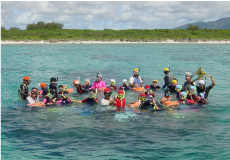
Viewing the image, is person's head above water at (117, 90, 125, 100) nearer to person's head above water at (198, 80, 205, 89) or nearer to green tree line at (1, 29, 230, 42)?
person's head above water at (198, 80, 205, 89)

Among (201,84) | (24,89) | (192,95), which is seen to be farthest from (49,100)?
(201,84)

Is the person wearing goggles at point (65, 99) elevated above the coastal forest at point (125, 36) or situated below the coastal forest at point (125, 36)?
below

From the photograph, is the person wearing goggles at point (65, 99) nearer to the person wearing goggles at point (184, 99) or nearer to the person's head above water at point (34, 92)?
the person's head above water at point (34, 92)

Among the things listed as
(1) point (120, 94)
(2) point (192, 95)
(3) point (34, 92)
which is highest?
(3) point (34, 92)

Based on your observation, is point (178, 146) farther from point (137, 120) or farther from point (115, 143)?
point (137, 120)

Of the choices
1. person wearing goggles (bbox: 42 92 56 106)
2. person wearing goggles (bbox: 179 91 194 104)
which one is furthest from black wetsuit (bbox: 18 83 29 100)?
person wearing goggles (bbox: 179 91 194 104)

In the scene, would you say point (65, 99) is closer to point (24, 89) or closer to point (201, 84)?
point (24, 89)

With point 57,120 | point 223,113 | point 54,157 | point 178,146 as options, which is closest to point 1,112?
point 57,120

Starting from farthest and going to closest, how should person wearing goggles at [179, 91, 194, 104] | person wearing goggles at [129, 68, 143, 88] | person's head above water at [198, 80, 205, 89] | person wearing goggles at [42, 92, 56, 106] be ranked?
1. person wearing goggles at [129, 68, 143, 88]
2. person's head above water at [198, 80, 205, 89]
3. person wearing goggles at [42, 92, 56, 106]
4. person wearing goggles at [179, 91, 194, 104]

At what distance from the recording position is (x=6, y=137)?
10734mm

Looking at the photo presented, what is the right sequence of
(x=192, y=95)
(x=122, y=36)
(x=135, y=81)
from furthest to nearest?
(x=122, y=36) → (x=135, y=81) → (x=192, y=95)

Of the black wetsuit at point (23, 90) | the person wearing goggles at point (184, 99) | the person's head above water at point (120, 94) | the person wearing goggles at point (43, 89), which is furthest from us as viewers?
the person wearing goggles at point (43, 89)

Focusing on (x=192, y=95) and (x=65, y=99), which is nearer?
(x=65, y=99)

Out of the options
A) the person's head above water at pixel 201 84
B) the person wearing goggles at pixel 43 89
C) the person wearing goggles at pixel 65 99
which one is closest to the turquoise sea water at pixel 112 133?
the person wearing goggles at pixel 65 99
